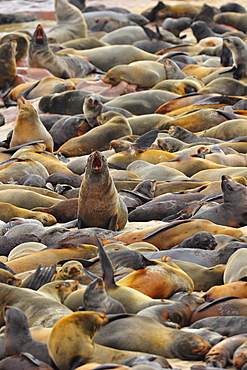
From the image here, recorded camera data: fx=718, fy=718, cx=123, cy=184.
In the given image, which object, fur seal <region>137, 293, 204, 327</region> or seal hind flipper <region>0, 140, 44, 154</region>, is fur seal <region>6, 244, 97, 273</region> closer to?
fur seal <region>137, 293, 204, 327</region>

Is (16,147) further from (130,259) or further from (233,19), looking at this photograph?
(233,19)

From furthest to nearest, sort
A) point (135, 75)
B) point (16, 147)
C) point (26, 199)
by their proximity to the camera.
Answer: point (135, 75) → point (16, 147) → point (26, 199)

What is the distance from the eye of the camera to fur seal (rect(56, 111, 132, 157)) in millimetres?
8742

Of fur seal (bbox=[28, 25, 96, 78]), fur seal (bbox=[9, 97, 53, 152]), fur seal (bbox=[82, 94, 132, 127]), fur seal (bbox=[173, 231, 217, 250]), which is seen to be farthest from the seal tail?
fur seal (bbox=[28, 25, 96, 78])

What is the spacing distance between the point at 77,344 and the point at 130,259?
146 cm

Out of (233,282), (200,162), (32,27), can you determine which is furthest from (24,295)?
(32,27)

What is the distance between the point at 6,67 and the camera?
12469mm

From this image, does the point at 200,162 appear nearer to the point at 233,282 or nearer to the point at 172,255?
the point at 172,255

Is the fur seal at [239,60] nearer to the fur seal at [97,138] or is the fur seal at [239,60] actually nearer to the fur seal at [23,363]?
the fur seal at [97,138]

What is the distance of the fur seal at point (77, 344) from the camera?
2588mm

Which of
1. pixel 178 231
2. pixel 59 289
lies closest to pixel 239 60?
pixel 178 231

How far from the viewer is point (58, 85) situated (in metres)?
11.7

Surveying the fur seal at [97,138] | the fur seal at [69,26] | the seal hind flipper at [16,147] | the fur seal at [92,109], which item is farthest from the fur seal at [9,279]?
the fur seal at [69,26]

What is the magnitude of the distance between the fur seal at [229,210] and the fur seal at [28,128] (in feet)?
11.9
